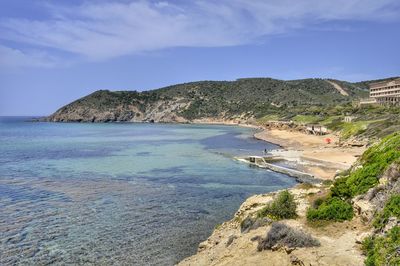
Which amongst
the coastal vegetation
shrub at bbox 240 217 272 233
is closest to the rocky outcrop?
the coastal vegetation

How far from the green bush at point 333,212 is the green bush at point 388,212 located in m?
1.94

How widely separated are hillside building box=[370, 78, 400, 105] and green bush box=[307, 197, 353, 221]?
381 feet

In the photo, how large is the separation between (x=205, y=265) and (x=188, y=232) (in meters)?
7.29

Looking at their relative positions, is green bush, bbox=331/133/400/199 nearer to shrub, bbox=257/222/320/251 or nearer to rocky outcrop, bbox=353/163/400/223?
rocky outcrop, bbox=353/163/400/223

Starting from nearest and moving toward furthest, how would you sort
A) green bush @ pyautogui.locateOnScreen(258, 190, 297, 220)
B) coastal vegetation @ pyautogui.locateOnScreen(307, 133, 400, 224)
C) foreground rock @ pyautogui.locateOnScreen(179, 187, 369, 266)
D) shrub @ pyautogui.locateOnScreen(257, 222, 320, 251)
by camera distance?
foreground rock @ pyautogui.locateOnScreen(179, 187, 369, 266) → shrub @ pyautogui.locateOnScreen(257, 222, 320, 251) → coastal vegetation @ pyautogui.locateOnScreen(307, 133, 400, 224) → green bush @ pyautogui.locateOnScreen(258, 190, 297, 220)

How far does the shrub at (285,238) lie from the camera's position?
48.0ft

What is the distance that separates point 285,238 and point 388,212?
154 inches

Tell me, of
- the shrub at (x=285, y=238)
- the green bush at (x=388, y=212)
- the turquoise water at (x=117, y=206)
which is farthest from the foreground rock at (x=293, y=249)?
the turquoise water at (x=117, y=206)

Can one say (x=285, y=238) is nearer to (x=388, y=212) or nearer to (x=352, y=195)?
(x=388, y=212)

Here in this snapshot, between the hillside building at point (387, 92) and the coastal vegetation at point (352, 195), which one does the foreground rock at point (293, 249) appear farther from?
the hillside building at point (387, 92)

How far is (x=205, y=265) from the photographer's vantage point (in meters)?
16.6

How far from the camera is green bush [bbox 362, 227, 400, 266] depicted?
11.7 metres

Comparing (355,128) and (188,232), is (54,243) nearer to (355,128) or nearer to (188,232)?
(188,232)

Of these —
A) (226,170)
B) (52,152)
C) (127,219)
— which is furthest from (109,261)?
(52,152)
